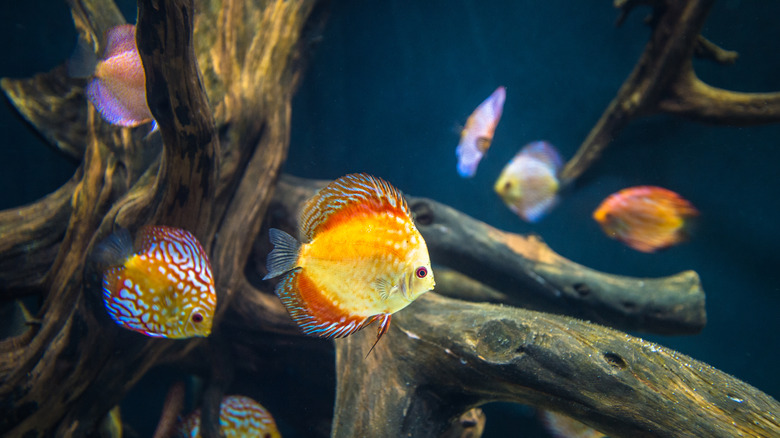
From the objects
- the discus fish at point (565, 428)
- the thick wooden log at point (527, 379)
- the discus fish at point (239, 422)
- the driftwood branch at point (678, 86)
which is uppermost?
the driftwood branch at point (678, 86)

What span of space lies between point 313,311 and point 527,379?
46.8 inches

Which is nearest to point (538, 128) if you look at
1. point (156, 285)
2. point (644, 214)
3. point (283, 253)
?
point (644, 214)

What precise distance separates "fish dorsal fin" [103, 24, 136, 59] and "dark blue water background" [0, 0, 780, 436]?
2297 mm

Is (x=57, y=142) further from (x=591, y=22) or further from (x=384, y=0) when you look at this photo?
(x=591, y=22)

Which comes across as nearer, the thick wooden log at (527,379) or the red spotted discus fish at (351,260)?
the red spotted discus fish at (351,260)

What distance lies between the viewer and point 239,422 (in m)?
2.99

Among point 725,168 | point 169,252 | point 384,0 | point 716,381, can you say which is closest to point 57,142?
point 169,252

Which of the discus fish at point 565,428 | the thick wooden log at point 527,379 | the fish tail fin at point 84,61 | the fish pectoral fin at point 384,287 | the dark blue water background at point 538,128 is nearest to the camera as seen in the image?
the fish pectoral fin at point 384,287

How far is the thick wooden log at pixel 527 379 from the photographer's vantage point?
151 cm

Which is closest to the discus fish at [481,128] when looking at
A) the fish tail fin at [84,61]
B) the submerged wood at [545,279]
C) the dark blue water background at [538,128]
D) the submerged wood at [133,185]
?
the submerged wood at [545,279]

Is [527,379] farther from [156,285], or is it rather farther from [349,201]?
[156,285]

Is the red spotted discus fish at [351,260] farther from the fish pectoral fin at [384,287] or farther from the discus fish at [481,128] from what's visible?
the discus fish at [481,128]

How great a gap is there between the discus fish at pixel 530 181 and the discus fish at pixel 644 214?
51 cm

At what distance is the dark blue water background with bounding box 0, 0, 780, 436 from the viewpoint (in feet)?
13.1
